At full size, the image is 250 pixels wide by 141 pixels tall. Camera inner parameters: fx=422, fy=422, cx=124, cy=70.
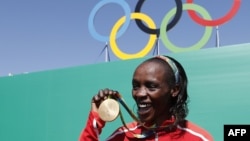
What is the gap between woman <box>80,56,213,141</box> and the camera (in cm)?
167

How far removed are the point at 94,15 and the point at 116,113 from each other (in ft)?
10.9

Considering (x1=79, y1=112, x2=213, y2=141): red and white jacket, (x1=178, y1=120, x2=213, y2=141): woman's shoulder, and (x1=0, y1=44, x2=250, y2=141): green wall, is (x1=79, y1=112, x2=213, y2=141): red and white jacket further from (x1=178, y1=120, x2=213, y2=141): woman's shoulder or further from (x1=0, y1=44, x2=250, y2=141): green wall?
(x1=0, y1=44, x2=250, y2=141): green wall

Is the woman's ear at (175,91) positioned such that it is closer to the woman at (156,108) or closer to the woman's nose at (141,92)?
the woman at (156,108)

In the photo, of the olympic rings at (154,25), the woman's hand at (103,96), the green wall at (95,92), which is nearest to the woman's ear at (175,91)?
the woman's hand at (103,96)

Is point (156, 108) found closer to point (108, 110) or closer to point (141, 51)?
point (108, 110)

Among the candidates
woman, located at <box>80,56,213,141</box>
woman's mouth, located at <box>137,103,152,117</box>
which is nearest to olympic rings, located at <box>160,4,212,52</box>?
woman, located at <box>80,56,213,141</box>

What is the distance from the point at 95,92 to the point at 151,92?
8.52 ft

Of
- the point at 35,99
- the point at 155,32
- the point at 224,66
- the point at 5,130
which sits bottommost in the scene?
the point at 5,130

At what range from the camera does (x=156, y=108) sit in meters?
1.69

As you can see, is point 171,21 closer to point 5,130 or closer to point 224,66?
point 224,66

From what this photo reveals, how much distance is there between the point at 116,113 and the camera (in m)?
1.65

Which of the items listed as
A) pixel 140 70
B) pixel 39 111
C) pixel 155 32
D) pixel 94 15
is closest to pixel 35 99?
pixel 39 111

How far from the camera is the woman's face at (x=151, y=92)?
1.65 meters

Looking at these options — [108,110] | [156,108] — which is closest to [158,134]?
[156,108]
